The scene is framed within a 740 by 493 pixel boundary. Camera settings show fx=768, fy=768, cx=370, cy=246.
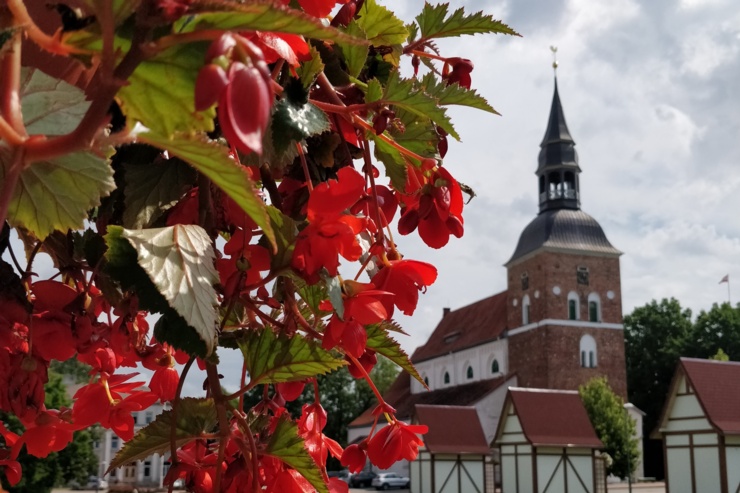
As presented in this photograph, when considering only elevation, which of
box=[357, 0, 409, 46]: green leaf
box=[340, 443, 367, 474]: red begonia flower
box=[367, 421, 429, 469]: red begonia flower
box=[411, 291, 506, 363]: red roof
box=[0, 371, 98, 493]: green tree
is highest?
box=[411, 291, 506, 363]: red roof

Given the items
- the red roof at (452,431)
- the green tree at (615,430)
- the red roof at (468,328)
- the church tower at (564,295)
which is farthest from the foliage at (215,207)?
the red roof at (468,328)

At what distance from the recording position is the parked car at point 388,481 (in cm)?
3162

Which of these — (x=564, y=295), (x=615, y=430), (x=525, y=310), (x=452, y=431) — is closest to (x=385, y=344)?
(x=452, y=431)

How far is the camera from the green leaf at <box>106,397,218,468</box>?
2.13ft

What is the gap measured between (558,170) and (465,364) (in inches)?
413

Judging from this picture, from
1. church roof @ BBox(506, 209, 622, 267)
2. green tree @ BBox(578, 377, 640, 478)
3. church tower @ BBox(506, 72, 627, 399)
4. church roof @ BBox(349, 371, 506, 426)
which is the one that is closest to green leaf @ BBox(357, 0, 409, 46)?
green tree @ BBox(578, 377, 640, 478)

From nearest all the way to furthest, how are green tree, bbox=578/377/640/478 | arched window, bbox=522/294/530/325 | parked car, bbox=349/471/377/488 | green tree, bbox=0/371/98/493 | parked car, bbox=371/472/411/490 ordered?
green tree, bbox=0/371/98/493 < green tree, bbox=578/377/640/478 < parked car, bbox=371/472/411/490 < parked car, bbox=349/471/377/488 < arched window, bbox=522/294/530/325

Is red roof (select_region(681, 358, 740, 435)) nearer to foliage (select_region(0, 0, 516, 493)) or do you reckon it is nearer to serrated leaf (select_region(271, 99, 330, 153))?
foliage (select_region(0, 0, 516, 493))

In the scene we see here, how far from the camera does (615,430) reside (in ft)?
97.5

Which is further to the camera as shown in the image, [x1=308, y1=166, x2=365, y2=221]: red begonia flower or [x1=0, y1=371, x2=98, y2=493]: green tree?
[x1=0, y1=371, x2=98, y2=493]: green tree

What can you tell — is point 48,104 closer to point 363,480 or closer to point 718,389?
point 718,389

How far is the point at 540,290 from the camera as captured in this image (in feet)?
112

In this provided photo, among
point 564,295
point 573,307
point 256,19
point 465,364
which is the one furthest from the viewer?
point 465,364

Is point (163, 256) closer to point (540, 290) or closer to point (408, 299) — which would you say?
point (408, 299)
